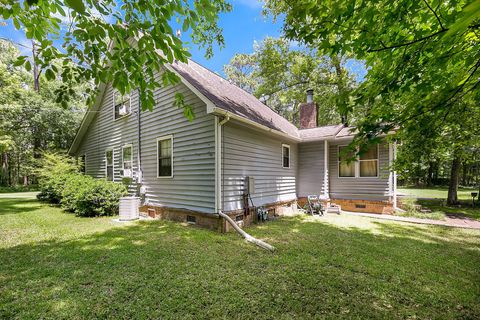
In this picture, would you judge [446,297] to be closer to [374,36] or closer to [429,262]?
[429,262]

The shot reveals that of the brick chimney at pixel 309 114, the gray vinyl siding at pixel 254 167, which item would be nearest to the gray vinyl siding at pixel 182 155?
the gray vinyl siding at pixel 254 167

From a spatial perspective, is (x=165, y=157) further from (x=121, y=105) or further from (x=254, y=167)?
(x=121, y=105)

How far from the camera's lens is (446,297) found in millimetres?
3021

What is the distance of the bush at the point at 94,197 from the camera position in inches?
316

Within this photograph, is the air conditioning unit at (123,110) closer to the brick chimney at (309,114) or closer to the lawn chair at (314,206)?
the lawn chair at (314,206)

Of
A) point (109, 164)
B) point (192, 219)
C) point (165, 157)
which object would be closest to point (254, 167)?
point (192, 219)

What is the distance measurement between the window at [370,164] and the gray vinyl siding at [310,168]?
1660mm

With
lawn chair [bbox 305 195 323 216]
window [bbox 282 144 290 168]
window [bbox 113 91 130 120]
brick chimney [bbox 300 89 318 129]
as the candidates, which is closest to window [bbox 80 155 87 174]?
window [bbox 113 91 130 120]

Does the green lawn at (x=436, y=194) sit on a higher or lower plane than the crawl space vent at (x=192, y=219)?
lower

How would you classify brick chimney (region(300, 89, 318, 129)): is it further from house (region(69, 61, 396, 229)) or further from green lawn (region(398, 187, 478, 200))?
green lawn (region(398, 187, 478, 200))

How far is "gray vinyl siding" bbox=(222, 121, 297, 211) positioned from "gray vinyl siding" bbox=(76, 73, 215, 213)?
1.56ft

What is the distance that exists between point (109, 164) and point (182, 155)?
5.81m

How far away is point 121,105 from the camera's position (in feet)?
31.1

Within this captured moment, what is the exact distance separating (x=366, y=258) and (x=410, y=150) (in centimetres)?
231
